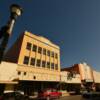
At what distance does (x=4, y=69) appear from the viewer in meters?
23.3

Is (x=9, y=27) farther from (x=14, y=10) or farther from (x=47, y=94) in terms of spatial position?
(x=47, y=94)

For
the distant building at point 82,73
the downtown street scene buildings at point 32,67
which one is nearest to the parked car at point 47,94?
the downtown street scene buildings at point 32,67

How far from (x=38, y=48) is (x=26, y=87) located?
9606 millimetres

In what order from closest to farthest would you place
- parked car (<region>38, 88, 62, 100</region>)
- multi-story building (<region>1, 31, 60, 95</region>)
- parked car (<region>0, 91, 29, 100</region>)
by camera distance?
parked car (<region>0, 91, 29, 100</region>) < parked car (<region>38, 88, 62, 100</region>) < multi-story building (<region>1, 31, 60, 95</region>)

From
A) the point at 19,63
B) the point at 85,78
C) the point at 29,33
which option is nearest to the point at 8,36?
the point at 19,63

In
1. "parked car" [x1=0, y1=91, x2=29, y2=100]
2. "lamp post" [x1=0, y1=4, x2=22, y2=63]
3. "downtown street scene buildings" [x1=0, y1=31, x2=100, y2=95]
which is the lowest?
"parked car" [x1=0, y1=91, x2=29, y2=100]

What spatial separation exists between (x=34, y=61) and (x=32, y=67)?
1.73 meters

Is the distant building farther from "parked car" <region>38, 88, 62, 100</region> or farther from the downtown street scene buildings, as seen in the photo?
"parked car" <region>38, 88, 62, 100</region>

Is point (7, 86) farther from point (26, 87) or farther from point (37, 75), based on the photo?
point (37, 75)

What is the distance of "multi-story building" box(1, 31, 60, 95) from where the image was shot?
26.9m

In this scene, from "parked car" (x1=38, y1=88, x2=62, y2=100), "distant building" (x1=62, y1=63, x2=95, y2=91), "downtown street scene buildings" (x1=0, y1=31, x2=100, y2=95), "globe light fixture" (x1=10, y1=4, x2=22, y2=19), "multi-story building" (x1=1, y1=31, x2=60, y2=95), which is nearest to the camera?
"globe light fixture" (x1=10, y1=4, x2=22, y2=19)

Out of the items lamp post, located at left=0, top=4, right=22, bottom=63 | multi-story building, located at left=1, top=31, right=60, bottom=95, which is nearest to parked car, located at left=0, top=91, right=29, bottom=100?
multi-story building, located at left=1, top=31, right=60, bottom=95

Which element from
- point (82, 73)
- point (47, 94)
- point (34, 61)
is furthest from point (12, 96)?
point (82, 73)

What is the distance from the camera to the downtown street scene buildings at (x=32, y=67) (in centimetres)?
2411
